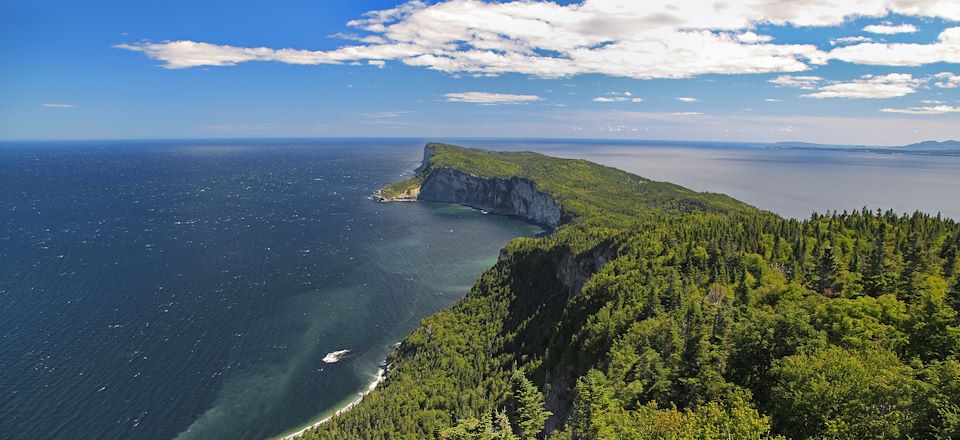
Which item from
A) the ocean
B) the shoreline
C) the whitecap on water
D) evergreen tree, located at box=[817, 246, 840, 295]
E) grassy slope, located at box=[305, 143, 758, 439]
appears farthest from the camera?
the whitecap on water

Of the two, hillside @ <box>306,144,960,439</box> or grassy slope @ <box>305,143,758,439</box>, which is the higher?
hillside @ <box>306,144,960,439</box>

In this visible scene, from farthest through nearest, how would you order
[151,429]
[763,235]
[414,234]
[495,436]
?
[414,234], [763,235], [151,429], [495,436]

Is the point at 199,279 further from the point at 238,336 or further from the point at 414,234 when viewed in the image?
the point at 414,234

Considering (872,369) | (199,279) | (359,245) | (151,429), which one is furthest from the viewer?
(359,245)

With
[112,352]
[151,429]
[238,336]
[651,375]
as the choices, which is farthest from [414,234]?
[651,375]

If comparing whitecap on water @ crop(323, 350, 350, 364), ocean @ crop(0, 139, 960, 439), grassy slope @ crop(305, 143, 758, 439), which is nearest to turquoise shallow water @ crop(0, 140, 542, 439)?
ocean @ crop(0, 139, 960, 439)

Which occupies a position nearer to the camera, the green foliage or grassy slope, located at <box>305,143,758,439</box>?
the green foliage

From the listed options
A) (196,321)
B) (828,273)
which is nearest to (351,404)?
(196,321)

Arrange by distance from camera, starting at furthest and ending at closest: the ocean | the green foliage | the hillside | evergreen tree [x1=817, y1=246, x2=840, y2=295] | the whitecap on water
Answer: the whitecap on water
the ocean
evergreen tree [x1=817, y1=246, x2=840, y2=295]
the hillside
the green foliage

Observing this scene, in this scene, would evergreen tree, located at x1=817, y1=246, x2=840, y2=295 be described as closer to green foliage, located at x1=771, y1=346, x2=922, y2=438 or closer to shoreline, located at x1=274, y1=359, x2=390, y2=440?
green foliage, located at x1=771, y1=346, x2=922, y2=438
